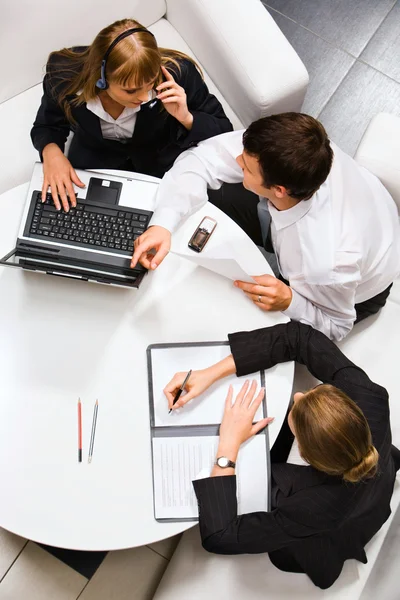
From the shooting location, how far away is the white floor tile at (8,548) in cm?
196

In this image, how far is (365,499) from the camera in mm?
1401

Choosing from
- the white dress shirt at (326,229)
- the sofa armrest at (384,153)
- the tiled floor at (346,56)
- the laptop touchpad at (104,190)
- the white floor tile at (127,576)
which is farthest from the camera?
the tiled floor at (346,56)

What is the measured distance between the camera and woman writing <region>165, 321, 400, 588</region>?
1.32 m

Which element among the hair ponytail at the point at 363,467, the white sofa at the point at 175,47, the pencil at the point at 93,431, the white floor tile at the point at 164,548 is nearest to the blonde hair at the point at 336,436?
the hair ponytail at the point at 363,467

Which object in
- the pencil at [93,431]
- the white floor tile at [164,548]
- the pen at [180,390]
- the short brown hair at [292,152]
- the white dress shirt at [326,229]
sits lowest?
the white floor tile at [164,548]

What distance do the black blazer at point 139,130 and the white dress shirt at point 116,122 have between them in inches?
0.8

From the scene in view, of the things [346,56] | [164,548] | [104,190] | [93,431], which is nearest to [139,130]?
[104,190]

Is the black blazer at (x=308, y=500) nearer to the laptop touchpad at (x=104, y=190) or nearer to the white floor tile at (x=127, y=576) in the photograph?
the laptop touchpad at (x=104, y=190)

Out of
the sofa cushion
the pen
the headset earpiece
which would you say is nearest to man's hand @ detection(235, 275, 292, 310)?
the pen

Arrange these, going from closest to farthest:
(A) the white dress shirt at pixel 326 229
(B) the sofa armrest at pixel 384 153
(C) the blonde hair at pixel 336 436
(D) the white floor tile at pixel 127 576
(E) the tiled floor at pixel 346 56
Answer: (C) the blonde hair at pixel 336 436 < (A) the white dress shirt at pixel 326 229 < (B) the sofa armrest at pixel 384 153 < (D) the white floor tile at pixel 127 576 < (E) the tiled floor at pixel 346 56

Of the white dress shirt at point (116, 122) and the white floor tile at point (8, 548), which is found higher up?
the white dress shirt at point (116, 122)

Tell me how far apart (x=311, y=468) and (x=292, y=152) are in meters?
0.82

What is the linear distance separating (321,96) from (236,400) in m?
1.64

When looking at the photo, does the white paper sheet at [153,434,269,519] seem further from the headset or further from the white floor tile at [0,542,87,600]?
the headset
